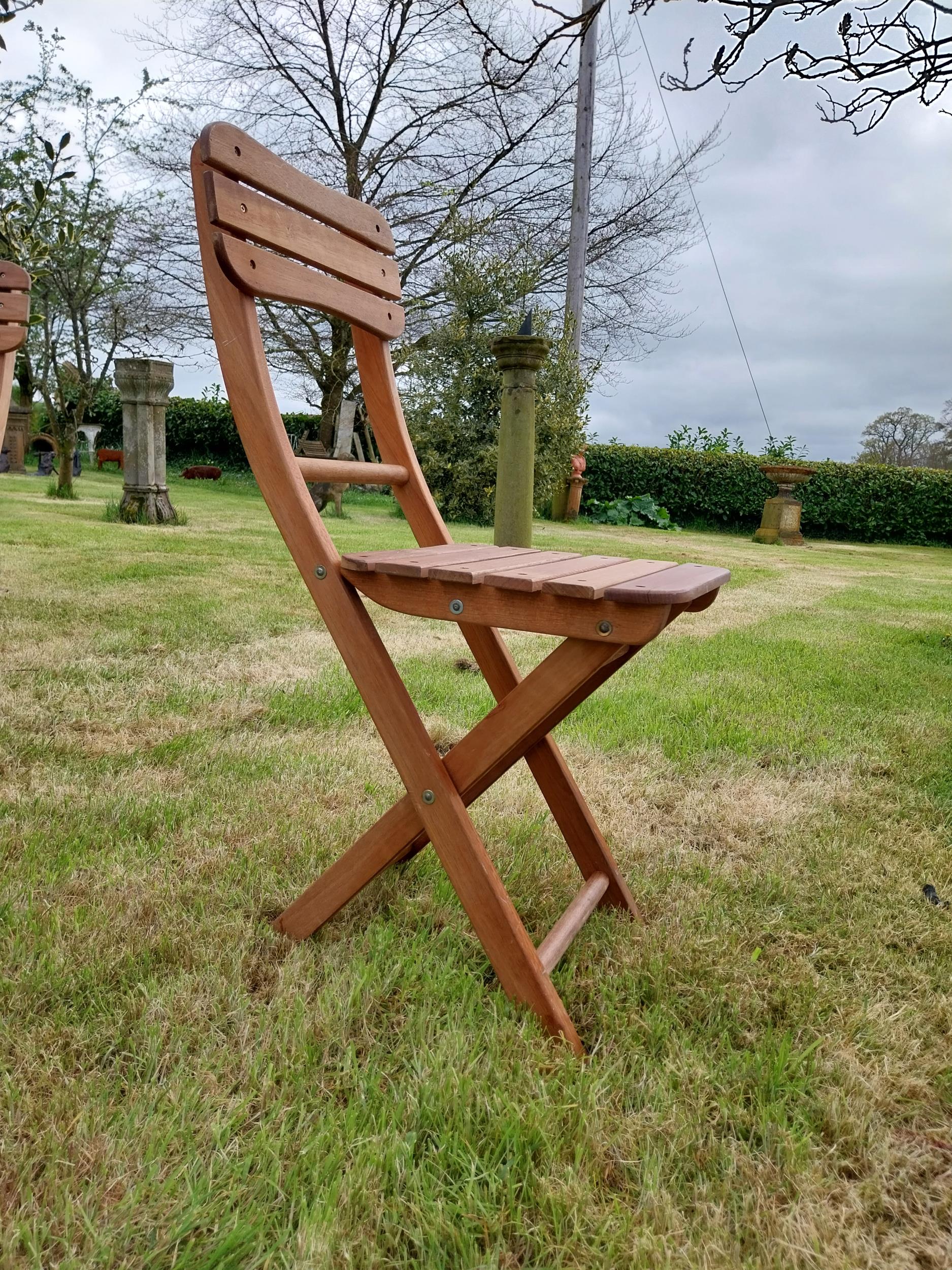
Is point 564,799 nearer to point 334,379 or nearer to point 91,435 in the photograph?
point 334,379

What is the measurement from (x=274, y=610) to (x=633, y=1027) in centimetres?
338

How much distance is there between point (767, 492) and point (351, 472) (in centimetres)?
1513

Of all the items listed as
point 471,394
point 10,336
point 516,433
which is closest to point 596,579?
point 10,336

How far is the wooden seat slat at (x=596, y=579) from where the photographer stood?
110cm

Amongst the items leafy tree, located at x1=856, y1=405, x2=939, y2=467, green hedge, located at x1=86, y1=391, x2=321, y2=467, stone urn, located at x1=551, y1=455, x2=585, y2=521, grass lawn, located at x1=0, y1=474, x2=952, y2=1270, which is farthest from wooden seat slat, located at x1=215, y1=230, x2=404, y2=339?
leafy tree, located at x1=856, y1=405, x2=939, y2=467

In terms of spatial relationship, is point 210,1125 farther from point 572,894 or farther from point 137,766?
point 137,766

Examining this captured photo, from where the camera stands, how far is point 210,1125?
40.9 inches

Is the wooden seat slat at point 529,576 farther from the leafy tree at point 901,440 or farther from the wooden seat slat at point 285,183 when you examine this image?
the leafy tree at point 901,440

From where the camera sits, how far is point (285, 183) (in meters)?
1.42

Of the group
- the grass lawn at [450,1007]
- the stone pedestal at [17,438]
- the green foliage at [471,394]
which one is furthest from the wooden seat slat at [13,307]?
the stone pedestal at [17,438]

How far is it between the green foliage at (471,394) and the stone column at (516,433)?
4956 mm

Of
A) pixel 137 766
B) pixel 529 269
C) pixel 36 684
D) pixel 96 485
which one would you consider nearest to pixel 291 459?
pixel 137 766

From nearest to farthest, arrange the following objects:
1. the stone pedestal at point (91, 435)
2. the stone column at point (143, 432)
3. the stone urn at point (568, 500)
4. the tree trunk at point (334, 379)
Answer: the stone column at point (143, 432), the tree trunk at point (334, 379), the stone urn at point (568, 500), the stone pedestal at point (91, 435)

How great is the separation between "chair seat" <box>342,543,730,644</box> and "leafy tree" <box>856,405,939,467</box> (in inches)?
1054
